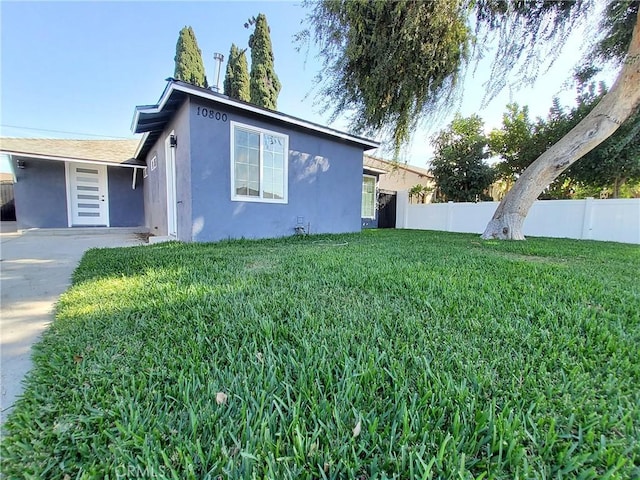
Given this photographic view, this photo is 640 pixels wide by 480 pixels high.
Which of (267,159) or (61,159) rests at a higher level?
(61,159)

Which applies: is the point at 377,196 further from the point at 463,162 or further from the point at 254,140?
the point at 254,140

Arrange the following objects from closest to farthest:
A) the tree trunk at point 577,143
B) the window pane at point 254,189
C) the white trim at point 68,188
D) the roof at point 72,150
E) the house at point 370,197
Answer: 1. the tree trunk at point 577,143
2. the window pane at point 254,189
3. the roof at point 72,150
4. the white trim at point 68,188
5. the house at point 370,197

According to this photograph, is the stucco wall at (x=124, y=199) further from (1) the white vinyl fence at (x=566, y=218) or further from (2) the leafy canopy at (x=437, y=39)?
(1) the white vinyl fence at (x=566, y=218)

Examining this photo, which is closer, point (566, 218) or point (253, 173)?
point (253, 173)

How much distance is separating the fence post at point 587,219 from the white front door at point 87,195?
631 inches

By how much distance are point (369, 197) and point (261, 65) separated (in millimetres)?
8740

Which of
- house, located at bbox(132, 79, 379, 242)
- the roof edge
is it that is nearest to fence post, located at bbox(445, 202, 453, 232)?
house, located at bbox(132, 79, 379, 242)

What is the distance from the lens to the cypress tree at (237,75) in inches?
583

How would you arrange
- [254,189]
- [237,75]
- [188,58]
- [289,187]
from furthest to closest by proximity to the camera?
[188,58] → [237,75] → [289,187] → [254,189]

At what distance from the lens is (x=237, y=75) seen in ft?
48.8

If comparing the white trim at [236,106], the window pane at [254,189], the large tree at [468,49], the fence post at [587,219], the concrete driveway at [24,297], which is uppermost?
the large tree at [468,49]

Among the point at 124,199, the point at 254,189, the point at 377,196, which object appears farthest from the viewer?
the point at 377,196

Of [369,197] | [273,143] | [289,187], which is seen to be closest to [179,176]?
[273,143]

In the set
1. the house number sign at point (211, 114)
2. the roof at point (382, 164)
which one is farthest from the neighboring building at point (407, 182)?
the house number sign at point (211, 114)
